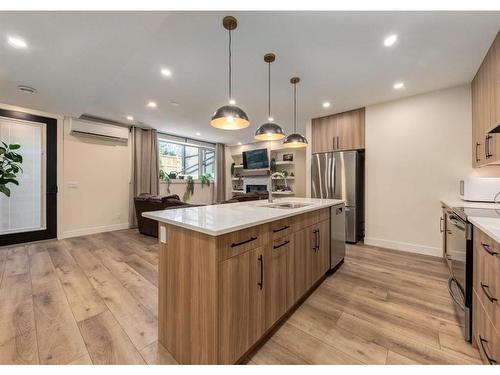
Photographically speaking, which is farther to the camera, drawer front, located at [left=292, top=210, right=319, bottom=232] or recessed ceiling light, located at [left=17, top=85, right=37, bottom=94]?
recessed ceiling light, located at [left=17, top=85, right=37, bottom=94]

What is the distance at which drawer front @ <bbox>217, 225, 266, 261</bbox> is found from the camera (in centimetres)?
119

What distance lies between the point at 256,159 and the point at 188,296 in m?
6.24

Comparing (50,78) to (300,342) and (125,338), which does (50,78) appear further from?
(300,342)

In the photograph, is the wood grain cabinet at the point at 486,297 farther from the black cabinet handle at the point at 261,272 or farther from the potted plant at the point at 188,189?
the potted plant at the point at 188,189

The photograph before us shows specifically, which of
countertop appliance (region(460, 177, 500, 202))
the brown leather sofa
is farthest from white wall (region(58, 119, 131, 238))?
countertop appliance (region(460, 177, 500, 202))

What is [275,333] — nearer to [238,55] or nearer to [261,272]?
[261,272]

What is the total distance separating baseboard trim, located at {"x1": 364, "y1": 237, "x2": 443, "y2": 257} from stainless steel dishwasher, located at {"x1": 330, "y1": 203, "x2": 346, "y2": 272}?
136 centimetres

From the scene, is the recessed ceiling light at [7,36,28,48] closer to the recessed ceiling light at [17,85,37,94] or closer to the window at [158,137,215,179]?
the recessed ceiling light at [17,85,37,94]

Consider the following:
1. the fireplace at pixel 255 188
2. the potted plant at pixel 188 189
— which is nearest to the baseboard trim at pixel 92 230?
the potted plant at pixel 188 189

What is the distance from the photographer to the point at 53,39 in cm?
190

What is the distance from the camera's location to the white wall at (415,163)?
10.5ft

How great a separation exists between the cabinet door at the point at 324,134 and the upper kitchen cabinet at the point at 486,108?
196cm

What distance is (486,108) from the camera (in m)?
2.45

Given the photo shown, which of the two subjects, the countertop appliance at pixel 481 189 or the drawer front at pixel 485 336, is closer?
the drawer front at pixel 485 336
